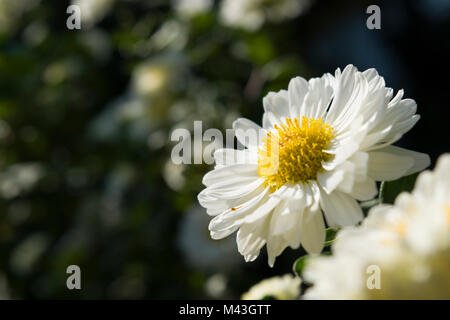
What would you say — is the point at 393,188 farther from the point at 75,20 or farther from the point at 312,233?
the point at 75,20

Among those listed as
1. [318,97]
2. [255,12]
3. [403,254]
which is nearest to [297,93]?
[318,97]

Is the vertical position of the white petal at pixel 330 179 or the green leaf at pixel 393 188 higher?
the white petal at pixel 330 179

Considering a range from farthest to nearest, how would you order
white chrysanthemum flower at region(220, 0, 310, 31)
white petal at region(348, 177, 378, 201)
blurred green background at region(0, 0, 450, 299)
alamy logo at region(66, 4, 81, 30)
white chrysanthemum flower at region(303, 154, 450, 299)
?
white chrysanthemum flower at region(220, 0, 310, 31), blurred green background at region(0, 0, 450, 299), alamy logo at region(66, 4, 81, 30), white petal at region(348, 177, 378, 201), white chrysanthemum flower at region(303, 154, 450, 299)

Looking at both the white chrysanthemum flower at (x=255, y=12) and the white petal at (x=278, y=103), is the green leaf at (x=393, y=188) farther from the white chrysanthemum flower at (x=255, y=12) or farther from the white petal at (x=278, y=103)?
the white chrysanthemum flower at (x=255, y=12)

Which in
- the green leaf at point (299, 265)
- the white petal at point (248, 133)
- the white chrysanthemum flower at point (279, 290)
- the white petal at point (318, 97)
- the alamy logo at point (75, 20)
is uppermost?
the alamy logo at point (75, 20)

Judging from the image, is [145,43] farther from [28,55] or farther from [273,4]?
[28,55]

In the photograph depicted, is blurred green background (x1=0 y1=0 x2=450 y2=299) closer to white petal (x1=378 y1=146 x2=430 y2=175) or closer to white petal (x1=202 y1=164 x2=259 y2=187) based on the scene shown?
white petal (x1=202 y1=164 x2=259 y2=187)

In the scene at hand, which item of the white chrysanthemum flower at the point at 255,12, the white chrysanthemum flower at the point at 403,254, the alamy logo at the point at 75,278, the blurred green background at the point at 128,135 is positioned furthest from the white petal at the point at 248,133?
the white chrysanthemum flower at the point at 255,12

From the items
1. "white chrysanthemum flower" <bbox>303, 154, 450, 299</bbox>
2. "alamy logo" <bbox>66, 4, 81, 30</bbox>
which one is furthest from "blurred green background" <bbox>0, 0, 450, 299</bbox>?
"white chrysanthemum flower" <bbox>303, 154, 450, 299</bbox>
